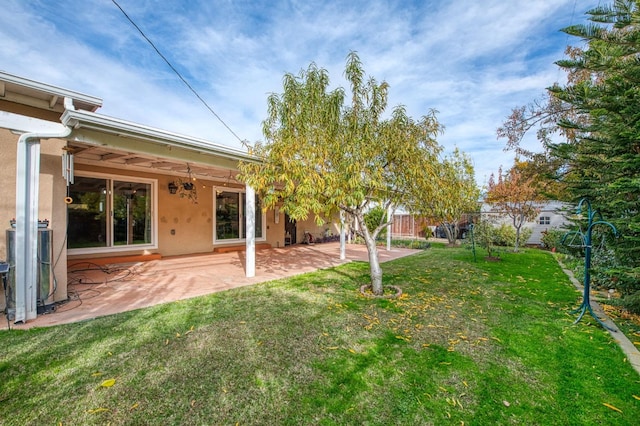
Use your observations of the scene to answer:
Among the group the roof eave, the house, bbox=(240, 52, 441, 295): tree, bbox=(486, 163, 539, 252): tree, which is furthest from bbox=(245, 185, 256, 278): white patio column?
bbox=(486, 163, 539, 252): tree

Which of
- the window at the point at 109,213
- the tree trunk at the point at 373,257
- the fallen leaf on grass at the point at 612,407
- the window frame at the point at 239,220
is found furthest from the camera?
the window frame at the point at 239,220

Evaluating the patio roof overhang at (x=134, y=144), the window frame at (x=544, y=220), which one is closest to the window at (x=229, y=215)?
the patio roof overhang at (x=134, y=144)

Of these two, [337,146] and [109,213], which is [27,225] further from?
[109,213]

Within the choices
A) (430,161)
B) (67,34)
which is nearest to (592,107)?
(430,161)

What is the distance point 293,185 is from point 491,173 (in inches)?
665

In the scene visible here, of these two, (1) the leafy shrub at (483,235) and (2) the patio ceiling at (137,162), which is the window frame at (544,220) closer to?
(1) the leafy shrub at (483,235)

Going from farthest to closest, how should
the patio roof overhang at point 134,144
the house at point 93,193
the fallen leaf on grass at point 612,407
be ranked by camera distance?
the patio roof overhang at point 134,144 → the house at point 93,193 → the fallen leaf on grass at point 612,407

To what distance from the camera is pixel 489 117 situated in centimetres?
1208

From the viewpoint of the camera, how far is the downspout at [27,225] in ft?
13.4

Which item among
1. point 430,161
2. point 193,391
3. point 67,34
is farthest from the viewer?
point 67,34

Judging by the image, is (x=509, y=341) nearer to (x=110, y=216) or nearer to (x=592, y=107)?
(x=592, y=107)

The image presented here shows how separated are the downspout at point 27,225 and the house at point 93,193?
0.01m

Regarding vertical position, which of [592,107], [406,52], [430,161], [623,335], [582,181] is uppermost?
[406,52]

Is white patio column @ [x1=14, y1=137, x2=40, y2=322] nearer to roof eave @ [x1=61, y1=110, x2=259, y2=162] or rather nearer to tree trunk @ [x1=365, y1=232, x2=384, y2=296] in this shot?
roof eave @ [x1=61, y1=110, x2=259, y2=162]
